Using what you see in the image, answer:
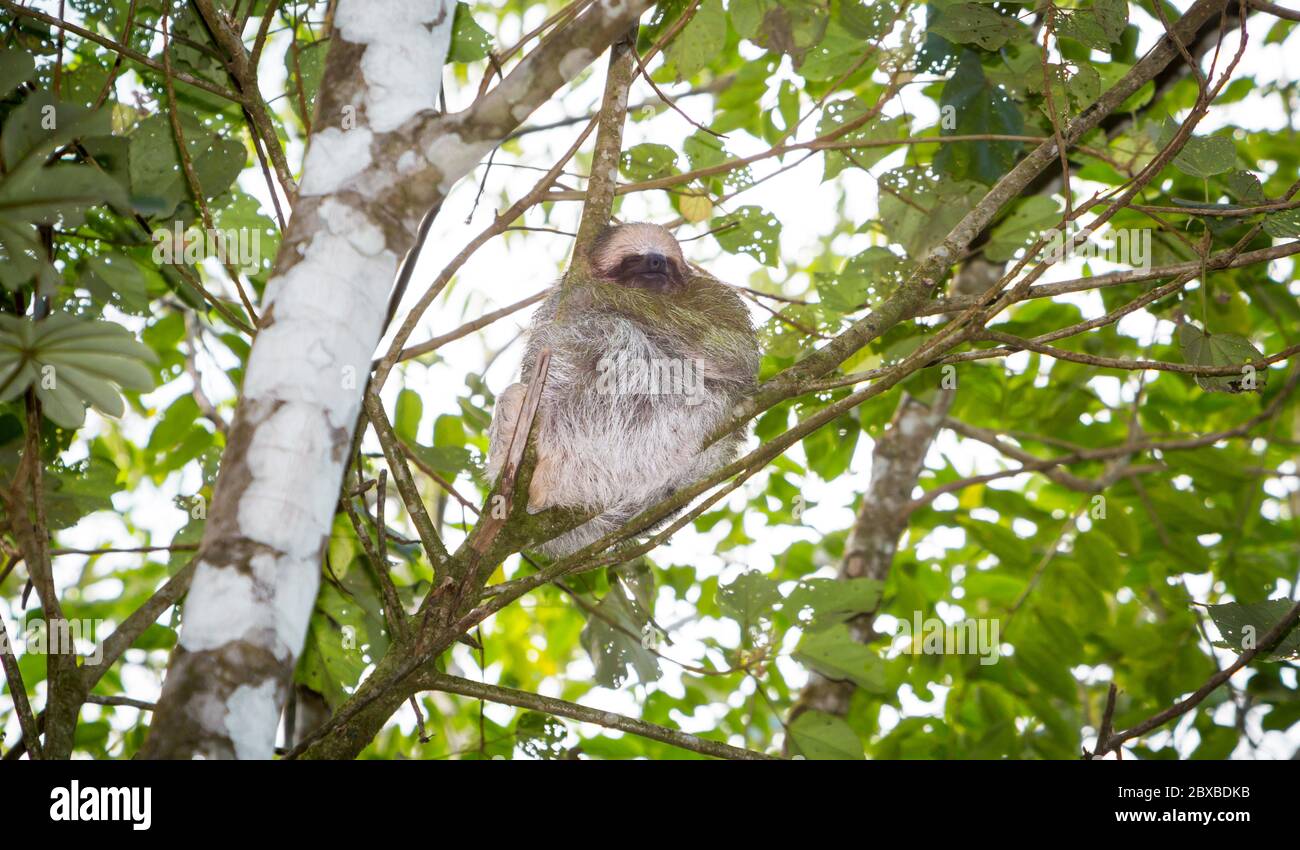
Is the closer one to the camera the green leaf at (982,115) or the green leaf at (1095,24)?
the green leaf at (1095,24)

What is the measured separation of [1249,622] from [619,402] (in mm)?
2694

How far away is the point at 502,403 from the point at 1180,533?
4.65 m

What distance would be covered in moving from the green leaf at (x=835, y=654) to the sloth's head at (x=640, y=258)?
2221 mm

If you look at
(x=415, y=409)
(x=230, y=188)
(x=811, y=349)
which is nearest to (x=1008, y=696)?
(x=811, y=349)

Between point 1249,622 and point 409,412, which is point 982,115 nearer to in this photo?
point 1249,622

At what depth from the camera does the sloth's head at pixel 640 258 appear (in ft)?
19.3

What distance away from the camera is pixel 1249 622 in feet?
12.0

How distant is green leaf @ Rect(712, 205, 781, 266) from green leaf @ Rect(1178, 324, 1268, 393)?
2.01m

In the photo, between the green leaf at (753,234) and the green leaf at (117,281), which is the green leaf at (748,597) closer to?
the green leaf at (753,234)

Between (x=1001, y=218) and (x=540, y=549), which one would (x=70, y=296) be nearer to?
(x=540, y=549)

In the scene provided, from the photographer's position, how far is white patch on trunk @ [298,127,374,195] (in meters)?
2.83

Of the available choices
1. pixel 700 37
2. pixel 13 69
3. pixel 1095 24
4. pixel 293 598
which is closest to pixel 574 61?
pixel 293 598

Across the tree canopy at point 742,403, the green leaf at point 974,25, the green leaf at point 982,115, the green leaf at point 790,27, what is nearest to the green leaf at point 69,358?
the tree canopy at point 742,403
